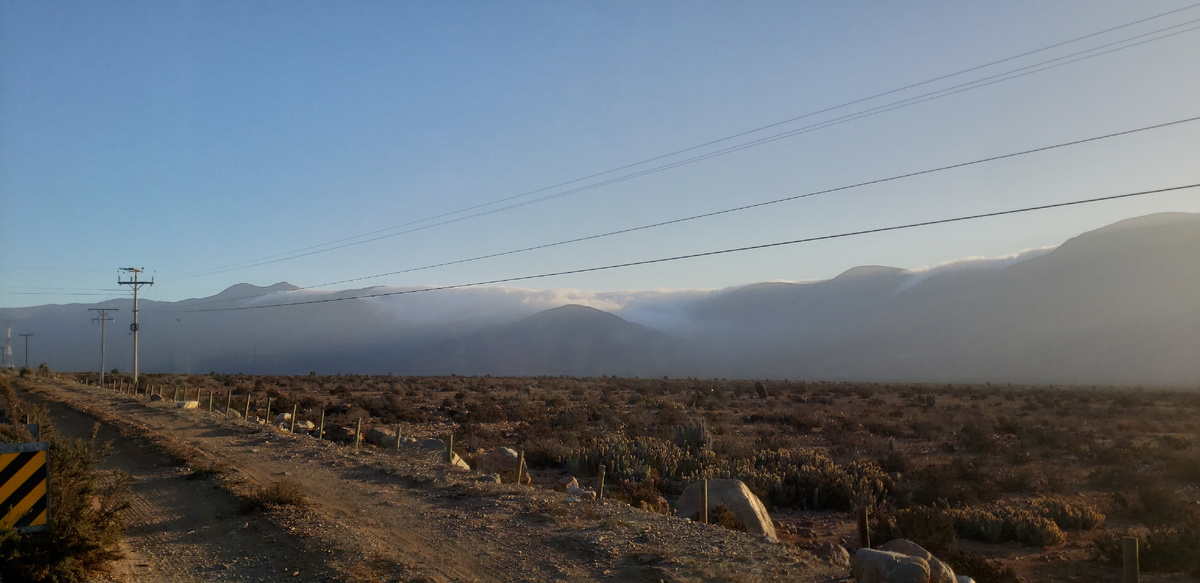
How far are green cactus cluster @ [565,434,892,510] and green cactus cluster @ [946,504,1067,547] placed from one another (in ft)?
6.77

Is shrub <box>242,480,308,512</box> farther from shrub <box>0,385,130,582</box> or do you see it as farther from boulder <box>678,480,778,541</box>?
boulder <box>678,480,778,541</box>

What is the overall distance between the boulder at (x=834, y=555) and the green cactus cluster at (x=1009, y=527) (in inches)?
160

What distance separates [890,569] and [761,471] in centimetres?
1034

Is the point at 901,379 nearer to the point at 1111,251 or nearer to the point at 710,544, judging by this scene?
the point at 1111,251

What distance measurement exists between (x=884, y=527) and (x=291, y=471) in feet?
40.4

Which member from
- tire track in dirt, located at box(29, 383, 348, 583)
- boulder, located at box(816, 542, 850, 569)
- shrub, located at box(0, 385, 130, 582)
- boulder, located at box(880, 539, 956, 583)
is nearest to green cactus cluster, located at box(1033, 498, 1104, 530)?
boulder, located at box(816, 542, 850, 569)

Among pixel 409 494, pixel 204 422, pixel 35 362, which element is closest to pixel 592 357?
pixel 204 422

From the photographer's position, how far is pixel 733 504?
41.3ft

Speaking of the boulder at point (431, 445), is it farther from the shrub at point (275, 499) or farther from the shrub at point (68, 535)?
the shrub at point (68, 535)

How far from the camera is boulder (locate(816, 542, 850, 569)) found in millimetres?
9891

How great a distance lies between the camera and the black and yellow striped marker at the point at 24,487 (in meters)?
7.24

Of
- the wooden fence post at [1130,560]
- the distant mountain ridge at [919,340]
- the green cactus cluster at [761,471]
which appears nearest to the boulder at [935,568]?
the wooden fence post at [1130,560]

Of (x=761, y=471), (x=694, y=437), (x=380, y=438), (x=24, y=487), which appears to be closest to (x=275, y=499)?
(x=24, y=487)

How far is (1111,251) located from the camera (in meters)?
125
